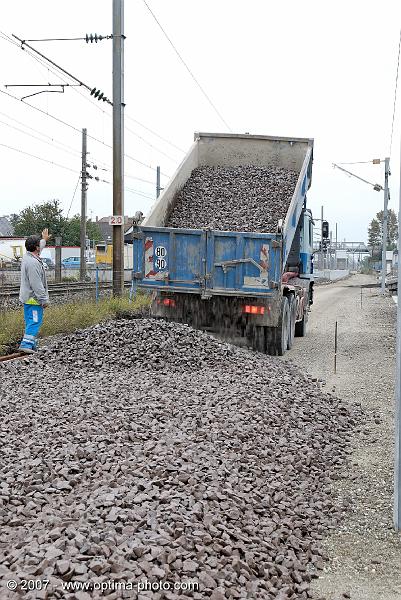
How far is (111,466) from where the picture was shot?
5371mm

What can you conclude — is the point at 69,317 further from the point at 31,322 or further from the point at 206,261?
the point at 31,322

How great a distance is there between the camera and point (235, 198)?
49.0ft

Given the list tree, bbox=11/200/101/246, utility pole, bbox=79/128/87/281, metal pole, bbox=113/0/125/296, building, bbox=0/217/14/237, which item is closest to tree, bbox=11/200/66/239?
tree, bbox=11/200/101/246

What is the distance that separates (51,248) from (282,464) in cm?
5744

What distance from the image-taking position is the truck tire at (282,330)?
13704 millimetres

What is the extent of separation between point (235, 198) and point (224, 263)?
2437mm

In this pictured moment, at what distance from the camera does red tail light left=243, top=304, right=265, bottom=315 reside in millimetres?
13250

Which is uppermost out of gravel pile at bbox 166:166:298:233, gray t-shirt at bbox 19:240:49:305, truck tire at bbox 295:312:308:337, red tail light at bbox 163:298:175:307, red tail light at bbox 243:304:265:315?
gravel pile at bbox 166:166:298:233

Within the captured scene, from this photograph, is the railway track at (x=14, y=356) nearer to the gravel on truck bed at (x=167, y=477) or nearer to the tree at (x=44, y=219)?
the gravel on truck bed at (x=167, y=477)

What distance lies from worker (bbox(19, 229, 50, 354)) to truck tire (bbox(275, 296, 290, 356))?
178 inches

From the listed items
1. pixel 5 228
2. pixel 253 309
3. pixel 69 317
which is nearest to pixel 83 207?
pixel 69 317

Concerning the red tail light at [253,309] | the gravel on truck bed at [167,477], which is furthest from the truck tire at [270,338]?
the gravel on truck bed at [167,477]

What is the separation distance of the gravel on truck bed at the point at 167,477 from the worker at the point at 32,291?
5.13 feet

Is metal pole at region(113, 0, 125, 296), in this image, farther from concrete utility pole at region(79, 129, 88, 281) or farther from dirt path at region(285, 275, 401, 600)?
concrete utility pole at region(79, 129, 88, 281)
